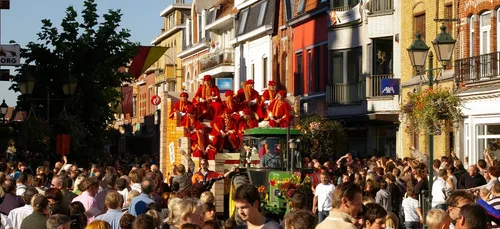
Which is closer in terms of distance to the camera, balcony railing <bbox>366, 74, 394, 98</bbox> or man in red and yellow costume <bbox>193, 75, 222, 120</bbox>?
man in red and yellow costume <bbox>193, 75, 222, 120</bbox>

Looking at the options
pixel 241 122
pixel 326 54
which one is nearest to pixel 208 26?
pixel 326 54

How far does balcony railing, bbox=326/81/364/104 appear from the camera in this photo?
44.4 metres

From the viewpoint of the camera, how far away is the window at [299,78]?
51.3 meters

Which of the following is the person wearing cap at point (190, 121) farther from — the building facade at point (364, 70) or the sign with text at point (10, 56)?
the building facade at point (364, 70)

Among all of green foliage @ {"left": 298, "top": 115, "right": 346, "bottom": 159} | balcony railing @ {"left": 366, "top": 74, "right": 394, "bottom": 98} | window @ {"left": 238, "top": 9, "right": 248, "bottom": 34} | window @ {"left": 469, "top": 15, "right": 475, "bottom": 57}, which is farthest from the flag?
window @ {"left": 469, "top": 15, "right": 475, "bottom": 57}

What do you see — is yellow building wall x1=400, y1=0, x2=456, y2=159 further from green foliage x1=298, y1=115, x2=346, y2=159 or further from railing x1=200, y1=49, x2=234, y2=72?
railing x1=200, y1=49, x2=234, y2=72

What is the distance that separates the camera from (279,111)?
33.8m

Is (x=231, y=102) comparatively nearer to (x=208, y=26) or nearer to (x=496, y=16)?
(x=496, y=16)

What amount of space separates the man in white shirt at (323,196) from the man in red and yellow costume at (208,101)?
10407mm

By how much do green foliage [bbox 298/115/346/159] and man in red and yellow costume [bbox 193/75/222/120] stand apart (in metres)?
5.36

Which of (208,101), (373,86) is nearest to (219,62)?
(373,86)

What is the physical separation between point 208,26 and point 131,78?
1306 inches

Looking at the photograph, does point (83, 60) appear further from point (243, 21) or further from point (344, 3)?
point (243, 21)

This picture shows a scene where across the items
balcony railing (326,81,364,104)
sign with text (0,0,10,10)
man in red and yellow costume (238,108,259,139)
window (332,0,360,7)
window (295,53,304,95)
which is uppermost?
window (332,0,360,7)
